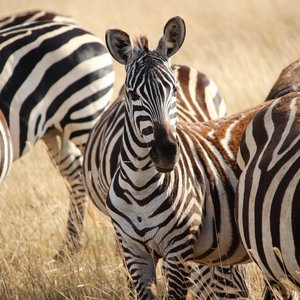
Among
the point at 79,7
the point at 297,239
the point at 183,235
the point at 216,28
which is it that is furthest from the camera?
the point at 79,7

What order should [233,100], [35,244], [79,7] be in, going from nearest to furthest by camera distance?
[35,244] → [233,100] → [79,7]

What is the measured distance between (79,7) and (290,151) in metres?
18.9

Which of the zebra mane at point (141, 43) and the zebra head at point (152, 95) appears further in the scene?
the zebra mane at point (141, 43)

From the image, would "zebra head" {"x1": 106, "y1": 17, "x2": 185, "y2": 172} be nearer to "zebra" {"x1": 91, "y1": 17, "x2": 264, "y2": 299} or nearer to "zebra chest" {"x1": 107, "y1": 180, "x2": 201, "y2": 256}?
"zebra" {"x1": 91, "y1": 17, "x2": 264, "y2": 299}

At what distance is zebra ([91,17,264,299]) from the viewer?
17.8ft

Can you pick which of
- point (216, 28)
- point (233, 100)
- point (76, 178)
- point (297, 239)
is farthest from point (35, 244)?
point (216, 28)

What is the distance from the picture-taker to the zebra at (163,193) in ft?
17.8

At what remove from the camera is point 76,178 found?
31.2 feet

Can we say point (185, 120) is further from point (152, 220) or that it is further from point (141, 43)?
point (152, 220)

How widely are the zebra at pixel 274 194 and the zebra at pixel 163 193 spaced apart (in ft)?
1.33

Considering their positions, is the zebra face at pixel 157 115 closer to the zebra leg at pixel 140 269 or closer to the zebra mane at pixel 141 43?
the zebra mane at pixel 141 43

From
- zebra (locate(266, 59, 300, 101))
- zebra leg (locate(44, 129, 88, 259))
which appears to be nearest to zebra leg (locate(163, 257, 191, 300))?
zebra (locate(266, 59, 300, 101))

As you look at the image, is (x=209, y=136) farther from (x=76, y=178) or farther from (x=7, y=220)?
(x=76, y=178)

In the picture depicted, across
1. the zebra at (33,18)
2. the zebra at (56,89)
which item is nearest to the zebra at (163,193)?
the zebra at (56,89)
